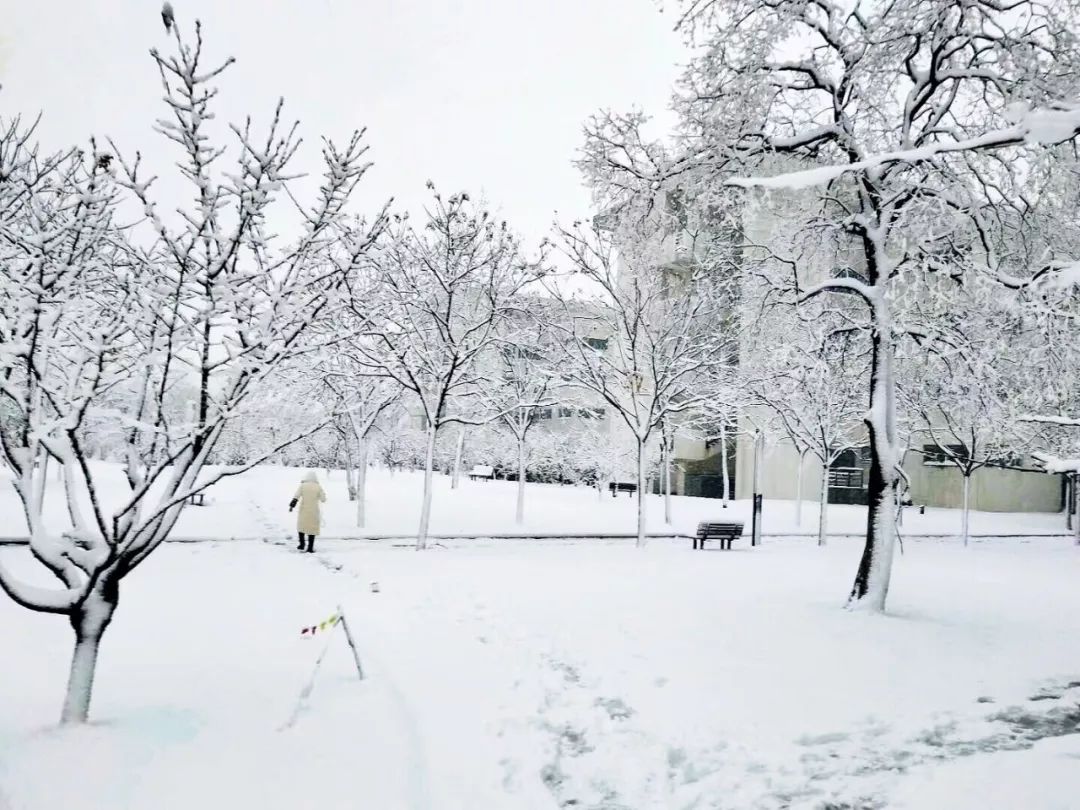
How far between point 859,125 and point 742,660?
7284 mm

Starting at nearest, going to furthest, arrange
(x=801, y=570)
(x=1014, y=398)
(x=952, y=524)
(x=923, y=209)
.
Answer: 1. (x=923, y=209)
2. (x=1014, y=398)
3. (x=801, y=570)
4. (x=952, y=524)

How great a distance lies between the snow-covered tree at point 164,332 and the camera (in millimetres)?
4293

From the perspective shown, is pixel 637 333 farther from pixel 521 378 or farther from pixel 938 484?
pixel 938 484

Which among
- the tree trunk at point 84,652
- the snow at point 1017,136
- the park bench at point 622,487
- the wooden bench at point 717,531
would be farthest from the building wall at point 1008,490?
the tree trunk at point 84,652

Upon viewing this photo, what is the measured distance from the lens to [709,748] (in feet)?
15.2

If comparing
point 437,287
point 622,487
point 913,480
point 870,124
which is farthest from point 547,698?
point 622,487

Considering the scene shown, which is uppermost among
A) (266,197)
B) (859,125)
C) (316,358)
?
(859,125)

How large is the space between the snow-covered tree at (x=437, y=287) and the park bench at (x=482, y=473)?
31.6m

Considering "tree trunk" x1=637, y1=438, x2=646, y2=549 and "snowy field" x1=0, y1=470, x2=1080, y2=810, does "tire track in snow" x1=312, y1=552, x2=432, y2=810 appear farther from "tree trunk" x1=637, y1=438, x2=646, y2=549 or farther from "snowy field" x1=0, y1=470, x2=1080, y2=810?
"tree trunk" x1=637, y1=438, x2=646, y2=549

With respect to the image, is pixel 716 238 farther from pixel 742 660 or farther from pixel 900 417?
pixel 900 417

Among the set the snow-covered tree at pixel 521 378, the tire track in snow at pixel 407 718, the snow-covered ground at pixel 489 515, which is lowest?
the snow-covered ground at pixel 489 515

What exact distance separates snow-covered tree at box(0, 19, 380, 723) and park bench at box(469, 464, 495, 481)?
42578mm

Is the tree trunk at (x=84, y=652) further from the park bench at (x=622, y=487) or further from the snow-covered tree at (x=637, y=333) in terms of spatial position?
the park bench at (x=622, y=487)

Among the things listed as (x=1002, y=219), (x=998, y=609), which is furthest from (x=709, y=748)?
(x=1002, y=219)
